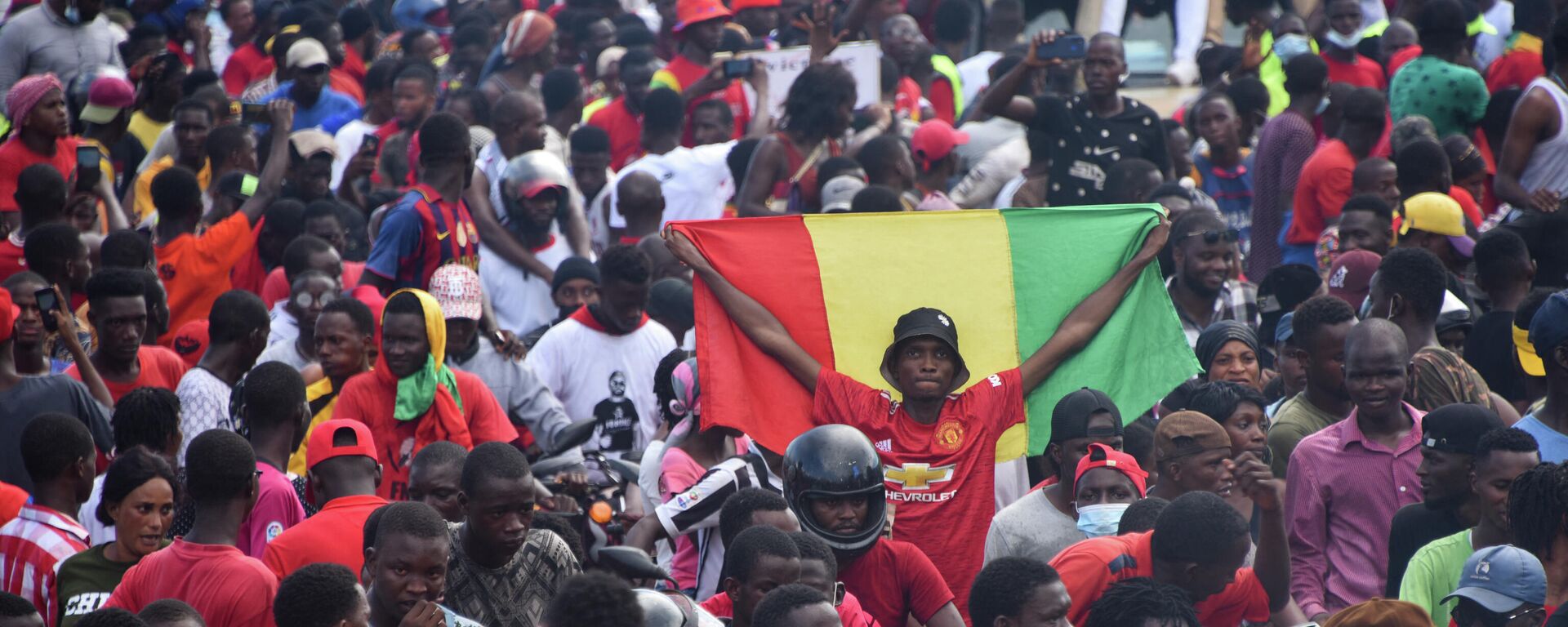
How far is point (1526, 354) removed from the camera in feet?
23.9

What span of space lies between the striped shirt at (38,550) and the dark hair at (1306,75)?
25.7 feet

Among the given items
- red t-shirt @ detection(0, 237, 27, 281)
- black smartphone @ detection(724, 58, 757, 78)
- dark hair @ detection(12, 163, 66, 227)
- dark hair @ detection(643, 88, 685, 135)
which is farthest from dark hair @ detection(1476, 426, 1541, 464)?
black smartphone @ detection(724, 58, 757, 78)

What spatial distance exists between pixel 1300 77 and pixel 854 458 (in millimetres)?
6602

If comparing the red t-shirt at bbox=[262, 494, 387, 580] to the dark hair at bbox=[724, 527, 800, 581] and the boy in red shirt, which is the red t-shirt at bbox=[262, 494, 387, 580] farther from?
the dark hair at bbox=[724, 527, 800, 581]

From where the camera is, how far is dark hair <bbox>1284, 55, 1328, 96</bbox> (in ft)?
38.0

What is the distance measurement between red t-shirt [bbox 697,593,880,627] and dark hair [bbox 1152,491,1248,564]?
2.89 feet

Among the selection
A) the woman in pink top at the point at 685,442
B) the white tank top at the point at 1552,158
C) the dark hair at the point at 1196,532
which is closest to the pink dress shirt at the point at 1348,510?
the dark hair at the point at 1196,532

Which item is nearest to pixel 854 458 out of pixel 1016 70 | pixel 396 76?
pixel 1016 70

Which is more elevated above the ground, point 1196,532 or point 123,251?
point 1196,532

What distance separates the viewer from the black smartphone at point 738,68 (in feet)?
41.1

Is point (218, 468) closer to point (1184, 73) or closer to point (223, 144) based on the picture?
point (223, 144)

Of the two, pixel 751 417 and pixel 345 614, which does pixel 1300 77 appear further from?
pixel 345 614

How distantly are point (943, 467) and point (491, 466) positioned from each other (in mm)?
1837

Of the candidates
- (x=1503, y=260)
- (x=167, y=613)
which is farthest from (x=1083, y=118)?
(x=167, y=613)
